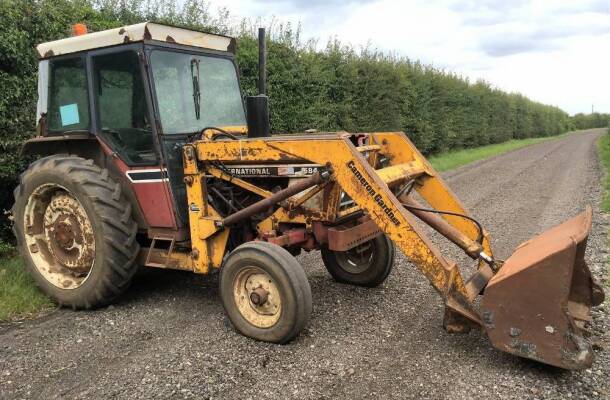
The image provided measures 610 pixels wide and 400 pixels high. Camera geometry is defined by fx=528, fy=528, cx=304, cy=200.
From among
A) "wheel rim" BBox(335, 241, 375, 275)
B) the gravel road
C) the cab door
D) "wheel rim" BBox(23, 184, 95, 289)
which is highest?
the cab door

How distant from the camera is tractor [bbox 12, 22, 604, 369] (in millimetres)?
3697

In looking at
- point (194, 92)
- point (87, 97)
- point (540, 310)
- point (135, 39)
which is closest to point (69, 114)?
point (87, 97)

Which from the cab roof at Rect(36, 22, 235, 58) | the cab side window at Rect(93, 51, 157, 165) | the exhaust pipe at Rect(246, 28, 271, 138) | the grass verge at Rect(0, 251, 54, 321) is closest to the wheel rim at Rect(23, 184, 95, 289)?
the grass verge at Rect(0, 251, 54, 321)

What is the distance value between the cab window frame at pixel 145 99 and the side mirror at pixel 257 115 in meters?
0.82

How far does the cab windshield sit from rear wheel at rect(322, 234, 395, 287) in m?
1.59

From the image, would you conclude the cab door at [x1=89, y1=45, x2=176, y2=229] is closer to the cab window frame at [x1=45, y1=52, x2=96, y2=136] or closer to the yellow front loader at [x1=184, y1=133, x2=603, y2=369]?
the cab window frame at [x1=45, y1=52, x2=96, y2=136]

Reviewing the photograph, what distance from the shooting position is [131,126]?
4.38 metres

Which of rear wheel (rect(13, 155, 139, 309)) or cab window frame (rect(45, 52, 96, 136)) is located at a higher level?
cab window frame (rect(45, 52, 96, 136))

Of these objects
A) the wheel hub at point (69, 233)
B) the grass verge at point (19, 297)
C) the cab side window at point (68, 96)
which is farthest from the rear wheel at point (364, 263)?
the grass verge at point (19, 297)

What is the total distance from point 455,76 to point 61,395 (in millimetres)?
20354

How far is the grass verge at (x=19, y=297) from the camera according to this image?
448 cm

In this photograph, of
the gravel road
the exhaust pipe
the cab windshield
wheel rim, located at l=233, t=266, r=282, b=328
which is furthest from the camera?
the exhaust pipe

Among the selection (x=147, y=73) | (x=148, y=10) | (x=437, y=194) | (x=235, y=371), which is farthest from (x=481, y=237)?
(x=148, y=10)

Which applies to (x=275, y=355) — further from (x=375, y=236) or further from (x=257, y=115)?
(x=257, y=115)
